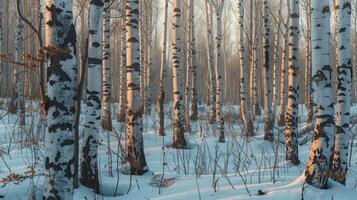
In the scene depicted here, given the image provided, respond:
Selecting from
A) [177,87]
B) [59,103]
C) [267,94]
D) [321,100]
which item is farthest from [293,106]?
[59,103]

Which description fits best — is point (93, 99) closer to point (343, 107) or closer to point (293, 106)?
point (343, 107)

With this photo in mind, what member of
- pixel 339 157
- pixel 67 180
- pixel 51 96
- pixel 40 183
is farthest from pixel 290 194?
pixel 40 183

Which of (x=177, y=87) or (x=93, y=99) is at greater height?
(x=177, y=87)

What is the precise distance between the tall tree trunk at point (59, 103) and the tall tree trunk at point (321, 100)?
2883 millimetres

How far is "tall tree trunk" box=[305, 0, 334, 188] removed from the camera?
4715mm

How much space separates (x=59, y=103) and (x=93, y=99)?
79.3 inches

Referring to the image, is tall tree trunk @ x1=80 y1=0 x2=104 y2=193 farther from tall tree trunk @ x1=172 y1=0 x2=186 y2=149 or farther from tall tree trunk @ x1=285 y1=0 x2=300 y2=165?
tall tree trunk @ x1=172 y1=0 x2=186 y2=149

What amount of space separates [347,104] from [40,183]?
14.3 ft

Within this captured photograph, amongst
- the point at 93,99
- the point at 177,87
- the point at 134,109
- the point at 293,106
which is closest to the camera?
the point at 93,99

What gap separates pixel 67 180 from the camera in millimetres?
3375

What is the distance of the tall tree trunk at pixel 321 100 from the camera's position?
4.71 metres

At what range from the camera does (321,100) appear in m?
4.84

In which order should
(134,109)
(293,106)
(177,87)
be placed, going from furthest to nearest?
(177,87)
(293,106)
(134,109)

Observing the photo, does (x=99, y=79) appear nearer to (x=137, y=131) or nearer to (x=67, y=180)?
(x=137, y=131)
